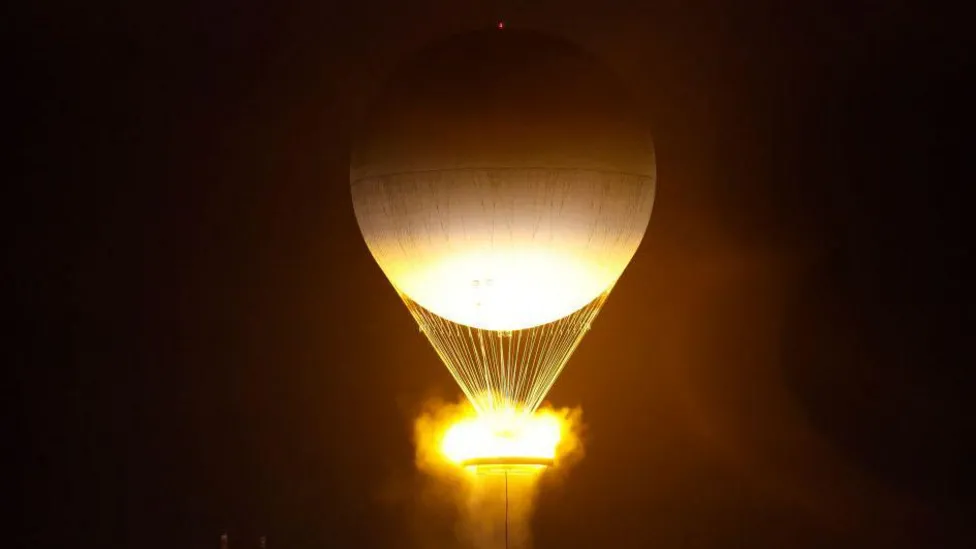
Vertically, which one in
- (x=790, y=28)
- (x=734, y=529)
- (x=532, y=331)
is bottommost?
(x=734, y=529)

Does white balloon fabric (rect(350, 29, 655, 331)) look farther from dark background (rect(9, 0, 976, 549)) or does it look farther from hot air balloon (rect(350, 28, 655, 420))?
dark background (rect(9, 0, 976, 549))

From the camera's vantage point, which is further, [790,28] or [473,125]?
[790,28]

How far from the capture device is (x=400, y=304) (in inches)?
306

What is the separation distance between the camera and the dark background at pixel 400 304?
7.48 m

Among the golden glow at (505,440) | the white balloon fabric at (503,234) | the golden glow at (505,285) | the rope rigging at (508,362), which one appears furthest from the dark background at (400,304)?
the white balloon fabric at (503,234)

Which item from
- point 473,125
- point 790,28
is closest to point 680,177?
point 790,28

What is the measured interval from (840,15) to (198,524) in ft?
14.0

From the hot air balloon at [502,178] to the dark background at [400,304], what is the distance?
4.44 ft

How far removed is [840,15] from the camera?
25.7 ft

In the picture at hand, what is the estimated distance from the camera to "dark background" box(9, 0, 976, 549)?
748cm

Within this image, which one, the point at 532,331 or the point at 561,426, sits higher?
the point at 532,331

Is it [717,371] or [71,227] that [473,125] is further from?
[71,227]

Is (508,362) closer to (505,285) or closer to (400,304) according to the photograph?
(400,304)

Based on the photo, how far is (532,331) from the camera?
7.75 metres
